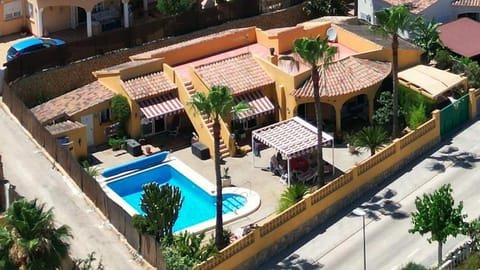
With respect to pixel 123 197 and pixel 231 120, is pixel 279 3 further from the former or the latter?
pixel 123 197

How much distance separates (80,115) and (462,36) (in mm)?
27327

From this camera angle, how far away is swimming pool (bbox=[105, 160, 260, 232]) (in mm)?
64312

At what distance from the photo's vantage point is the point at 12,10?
262 feet

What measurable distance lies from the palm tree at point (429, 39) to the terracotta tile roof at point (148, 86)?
17.7 metres

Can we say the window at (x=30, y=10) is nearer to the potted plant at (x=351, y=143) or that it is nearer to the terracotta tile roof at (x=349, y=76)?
the terracotta tile roof at (x=349, y=76)

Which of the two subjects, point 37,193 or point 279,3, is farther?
point 279,3

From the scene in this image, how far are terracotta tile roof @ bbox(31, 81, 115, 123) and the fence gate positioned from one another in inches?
808

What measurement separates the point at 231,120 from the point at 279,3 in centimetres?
1647

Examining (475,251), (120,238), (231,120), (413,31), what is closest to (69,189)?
(120,238)

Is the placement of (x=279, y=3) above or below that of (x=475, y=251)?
above

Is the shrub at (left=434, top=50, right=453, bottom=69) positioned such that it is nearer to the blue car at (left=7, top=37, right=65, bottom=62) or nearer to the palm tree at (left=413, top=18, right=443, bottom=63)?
the palm tree at (left=413, top=18, right=443, bottom=63)

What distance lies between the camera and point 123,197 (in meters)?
67.2

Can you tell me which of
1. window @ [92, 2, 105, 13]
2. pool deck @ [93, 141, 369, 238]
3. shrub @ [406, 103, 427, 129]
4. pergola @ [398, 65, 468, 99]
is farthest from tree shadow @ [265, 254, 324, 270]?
window @ [92, 2, 105, 13]

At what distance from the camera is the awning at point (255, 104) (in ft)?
237
